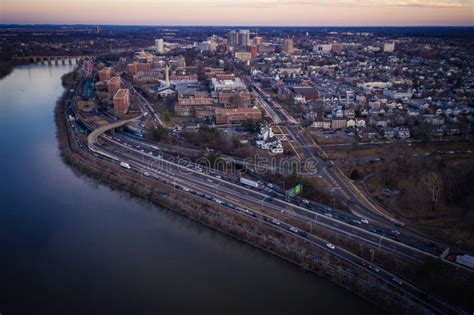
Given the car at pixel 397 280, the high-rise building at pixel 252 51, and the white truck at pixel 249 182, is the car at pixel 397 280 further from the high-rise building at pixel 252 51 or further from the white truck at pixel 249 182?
the high-rise building at pixel 252 51

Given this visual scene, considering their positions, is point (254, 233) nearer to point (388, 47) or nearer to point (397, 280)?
point (397, 280)

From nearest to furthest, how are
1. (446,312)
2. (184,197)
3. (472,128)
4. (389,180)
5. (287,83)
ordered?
(446,312), (184,197), (389,180), (472,128), (287,83)

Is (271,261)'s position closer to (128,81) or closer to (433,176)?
(433,176)

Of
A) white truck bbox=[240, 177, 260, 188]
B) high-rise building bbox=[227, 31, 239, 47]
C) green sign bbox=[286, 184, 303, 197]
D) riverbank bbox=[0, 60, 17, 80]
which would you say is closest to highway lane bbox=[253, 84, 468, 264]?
green sign bbox=[286, 184, 303, 197]

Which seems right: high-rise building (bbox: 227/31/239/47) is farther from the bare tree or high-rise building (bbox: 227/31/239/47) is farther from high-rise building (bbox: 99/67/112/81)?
the bare tree

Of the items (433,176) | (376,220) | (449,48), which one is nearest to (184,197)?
(376,220)
